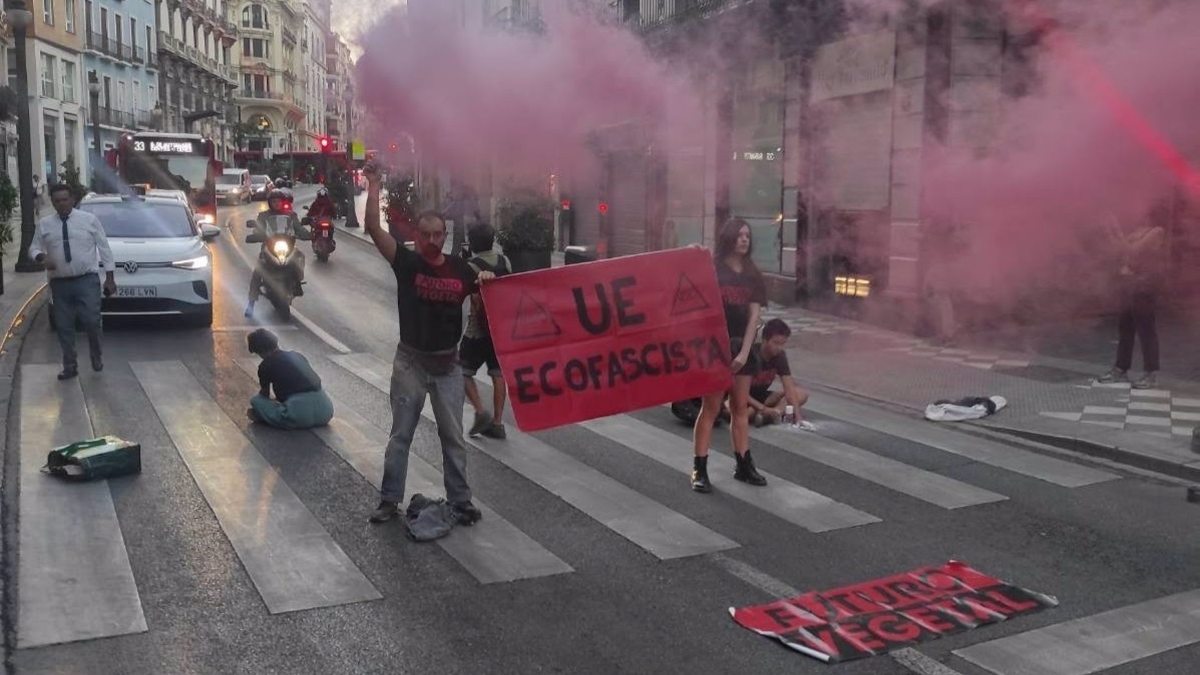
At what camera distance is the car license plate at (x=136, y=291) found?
12.5 meters

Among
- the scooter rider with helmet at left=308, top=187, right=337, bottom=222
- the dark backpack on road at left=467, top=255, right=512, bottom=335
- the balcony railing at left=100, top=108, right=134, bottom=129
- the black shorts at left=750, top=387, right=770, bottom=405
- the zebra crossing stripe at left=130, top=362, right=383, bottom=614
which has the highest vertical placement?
the balcony railing at left=100, top=108, right=134, bottom=129

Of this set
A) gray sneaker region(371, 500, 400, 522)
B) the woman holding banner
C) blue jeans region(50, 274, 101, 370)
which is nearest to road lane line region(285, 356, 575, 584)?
gray sneaker region(371, 500, 400, 522)

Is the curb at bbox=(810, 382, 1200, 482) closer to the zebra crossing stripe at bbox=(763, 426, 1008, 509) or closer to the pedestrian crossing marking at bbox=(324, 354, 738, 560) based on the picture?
the zebra crossing stripe at bbox=(763, 426, 1008, 509)

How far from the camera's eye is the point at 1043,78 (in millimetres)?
11531

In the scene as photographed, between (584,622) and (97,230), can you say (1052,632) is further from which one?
(97,230)

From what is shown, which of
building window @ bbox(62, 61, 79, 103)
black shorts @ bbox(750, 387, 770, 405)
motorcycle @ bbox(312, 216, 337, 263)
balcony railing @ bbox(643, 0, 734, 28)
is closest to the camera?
black shorts @ bbox(750, 387, 770, 405)

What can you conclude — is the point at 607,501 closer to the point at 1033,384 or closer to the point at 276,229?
the point at 1033,384

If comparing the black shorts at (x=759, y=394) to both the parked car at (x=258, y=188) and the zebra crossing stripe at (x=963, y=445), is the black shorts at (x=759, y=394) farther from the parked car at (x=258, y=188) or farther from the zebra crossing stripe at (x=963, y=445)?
the parked car at (x=258, y=188)

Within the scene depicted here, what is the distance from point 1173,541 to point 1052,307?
27.1ft

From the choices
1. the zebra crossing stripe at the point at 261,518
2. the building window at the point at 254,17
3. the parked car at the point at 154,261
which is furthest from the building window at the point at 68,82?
the zebra crossing stripe at the point at 261,518

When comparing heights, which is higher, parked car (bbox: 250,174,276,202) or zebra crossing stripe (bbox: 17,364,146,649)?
parked car (bbox: 250,174,276,202)

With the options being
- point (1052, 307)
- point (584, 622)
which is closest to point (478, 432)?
point (584, 622)

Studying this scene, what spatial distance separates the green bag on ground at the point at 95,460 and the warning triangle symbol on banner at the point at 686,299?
350 cm

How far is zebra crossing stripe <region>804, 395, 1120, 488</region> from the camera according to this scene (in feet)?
24.4
